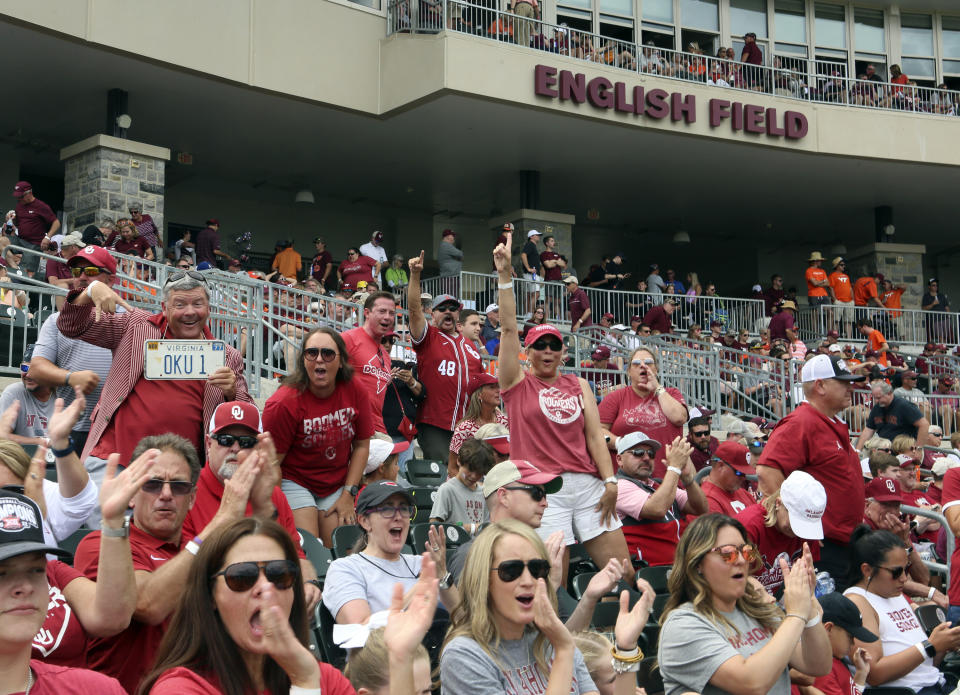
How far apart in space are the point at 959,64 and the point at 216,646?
24.2 m

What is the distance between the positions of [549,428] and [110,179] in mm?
11485

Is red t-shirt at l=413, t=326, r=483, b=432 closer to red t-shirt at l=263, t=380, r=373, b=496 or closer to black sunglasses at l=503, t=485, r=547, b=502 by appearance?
red t-shirt at l=263, t=380, r=373, b=496

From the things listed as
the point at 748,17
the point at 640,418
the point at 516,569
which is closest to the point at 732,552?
the point at 516,569

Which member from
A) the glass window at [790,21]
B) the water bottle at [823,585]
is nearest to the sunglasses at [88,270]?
the water bottle at [823,585]

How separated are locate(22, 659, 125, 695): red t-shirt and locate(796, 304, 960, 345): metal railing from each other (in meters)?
20.4

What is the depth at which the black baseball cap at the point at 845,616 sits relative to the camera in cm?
517

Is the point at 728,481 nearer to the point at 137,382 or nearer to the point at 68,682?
the point at 137,382

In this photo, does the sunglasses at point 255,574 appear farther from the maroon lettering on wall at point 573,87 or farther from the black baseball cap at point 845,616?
the maroon lettering on wall at point 573,87

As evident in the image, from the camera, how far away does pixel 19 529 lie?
2641mm

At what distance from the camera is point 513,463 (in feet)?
17.1

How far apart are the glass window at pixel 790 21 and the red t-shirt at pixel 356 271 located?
1087cm

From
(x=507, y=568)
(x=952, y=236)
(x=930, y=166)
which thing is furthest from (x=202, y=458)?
(x=952, y=236)

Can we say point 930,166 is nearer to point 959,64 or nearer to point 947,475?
point 959,64

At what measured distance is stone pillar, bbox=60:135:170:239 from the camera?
628 inches
